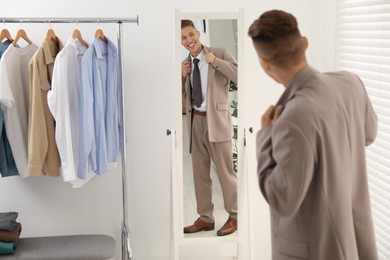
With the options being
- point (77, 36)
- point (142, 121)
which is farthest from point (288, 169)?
point (142, 121)

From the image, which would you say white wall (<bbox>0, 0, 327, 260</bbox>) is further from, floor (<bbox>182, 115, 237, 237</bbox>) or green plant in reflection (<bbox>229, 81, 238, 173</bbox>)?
floor (<bbox>182, 115, 237, 237</bbox>)

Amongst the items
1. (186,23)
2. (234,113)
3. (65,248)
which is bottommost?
(65,248)

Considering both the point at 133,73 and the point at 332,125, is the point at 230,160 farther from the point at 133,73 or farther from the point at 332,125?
the point at 332,125

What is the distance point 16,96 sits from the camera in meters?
3.09

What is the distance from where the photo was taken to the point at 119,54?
123 inches

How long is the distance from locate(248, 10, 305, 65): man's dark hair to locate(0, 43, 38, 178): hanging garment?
66.0 inches

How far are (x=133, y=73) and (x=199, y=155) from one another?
77 centimetres

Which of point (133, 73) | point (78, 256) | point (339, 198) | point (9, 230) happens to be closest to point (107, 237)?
point (78, 256)


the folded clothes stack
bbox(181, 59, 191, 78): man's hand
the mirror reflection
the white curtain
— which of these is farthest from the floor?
the folded clothes stack

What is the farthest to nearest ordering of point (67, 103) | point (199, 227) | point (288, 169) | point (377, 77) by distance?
point (199, 227) → point (67, 103) → point (377, 77) → point (288, 169)

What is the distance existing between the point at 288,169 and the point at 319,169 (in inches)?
5.7

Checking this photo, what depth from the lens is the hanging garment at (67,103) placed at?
9.71 feet

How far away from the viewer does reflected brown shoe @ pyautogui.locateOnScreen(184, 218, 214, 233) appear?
3191mm

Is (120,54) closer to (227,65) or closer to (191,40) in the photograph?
(191,40)
